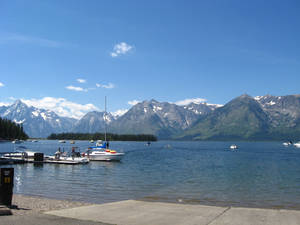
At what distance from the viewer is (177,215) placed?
16.8 meters

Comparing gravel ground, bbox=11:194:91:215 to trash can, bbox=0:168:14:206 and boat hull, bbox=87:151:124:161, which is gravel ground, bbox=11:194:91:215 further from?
boat hull, bbox=87:151:124:161

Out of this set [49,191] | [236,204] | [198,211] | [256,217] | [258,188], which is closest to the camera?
[256,217]

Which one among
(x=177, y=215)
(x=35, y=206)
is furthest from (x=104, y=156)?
(x=177, y=215)

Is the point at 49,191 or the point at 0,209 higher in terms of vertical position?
the point at 0,209

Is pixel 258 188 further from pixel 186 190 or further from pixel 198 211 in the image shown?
pixel 198 211

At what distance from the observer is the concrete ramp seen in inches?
597

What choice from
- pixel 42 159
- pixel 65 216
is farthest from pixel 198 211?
pixel 42 159

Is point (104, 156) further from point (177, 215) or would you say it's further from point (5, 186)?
point (177, 215)

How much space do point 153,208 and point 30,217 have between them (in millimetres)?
7024

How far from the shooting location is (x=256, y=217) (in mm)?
16328

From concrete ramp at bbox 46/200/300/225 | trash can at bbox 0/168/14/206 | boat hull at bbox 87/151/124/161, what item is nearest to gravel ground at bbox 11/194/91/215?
trash can at bbox 0/168/14/206

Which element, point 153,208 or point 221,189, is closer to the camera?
point 153,208

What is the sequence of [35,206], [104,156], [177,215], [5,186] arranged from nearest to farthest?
[177,215], [5,186], [35,206], [104,156]

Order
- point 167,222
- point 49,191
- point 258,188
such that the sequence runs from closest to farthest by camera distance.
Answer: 1. point 167,222
2. point 49,191
3. point 258,188
